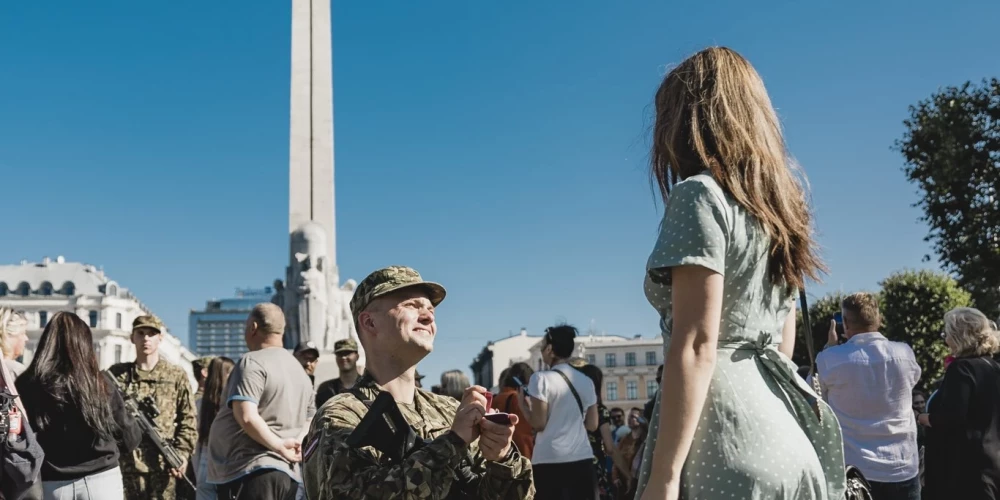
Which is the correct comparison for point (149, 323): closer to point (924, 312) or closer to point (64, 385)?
point (64, 385)

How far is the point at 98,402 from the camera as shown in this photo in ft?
17.3

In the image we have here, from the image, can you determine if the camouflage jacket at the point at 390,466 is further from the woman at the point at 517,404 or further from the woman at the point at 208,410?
the woman at the point at 208,410

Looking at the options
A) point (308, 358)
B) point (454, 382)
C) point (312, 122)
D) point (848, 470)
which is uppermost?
point (312, 122)

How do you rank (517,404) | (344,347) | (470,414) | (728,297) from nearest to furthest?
(728,297) < (470,414) < (517,404) < (344,347)

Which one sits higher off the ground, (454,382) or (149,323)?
(149,323)

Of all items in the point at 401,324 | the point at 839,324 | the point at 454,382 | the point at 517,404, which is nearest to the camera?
the point at 401,324

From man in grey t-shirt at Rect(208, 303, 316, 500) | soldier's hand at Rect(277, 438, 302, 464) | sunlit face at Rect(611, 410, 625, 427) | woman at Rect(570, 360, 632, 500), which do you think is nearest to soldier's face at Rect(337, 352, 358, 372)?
woman at Rect(570, 360, 632, 500)

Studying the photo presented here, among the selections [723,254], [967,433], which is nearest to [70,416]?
[723,254]

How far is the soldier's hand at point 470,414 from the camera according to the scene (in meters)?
2.44

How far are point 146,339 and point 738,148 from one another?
603cm

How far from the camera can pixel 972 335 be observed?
538 centimetres

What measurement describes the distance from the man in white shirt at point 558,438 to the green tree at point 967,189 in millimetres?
19301

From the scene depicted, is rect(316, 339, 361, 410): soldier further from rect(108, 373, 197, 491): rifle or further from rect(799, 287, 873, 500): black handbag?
rect(799, 287, 873, 500): black handbag

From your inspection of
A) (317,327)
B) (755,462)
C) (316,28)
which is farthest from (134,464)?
(316,28)
